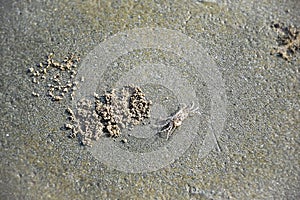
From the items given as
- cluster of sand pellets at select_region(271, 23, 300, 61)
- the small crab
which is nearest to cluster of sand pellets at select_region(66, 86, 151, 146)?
the small crab

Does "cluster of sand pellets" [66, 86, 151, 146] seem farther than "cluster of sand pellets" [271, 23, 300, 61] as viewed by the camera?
No

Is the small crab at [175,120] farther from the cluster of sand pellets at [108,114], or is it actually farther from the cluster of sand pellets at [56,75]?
the cluster of sand pellets at [56,75]

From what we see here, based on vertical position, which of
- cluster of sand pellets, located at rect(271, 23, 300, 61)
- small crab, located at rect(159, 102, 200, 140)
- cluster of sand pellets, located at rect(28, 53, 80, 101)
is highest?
cluster of sand pellets, located at rect(271, 23, 300, 61)

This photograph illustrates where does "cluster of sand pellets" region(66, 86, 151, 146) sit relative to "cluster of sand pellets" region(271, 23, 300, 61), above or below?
below

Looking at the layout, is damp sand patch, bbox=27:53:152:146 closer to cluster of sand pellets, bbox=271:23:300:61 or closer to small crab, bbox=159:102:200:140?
small crab, bbox=159:102:200:140

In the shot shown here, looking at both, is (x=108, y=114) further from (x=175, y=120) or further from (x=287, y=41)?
(x=287, y=41)

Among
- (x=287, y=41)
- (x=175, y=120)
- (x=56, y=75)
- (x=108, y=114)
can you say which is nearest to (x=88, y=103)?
(x=108, y=114)

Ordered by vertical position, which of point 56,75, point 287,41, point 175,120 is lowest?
point 175,120

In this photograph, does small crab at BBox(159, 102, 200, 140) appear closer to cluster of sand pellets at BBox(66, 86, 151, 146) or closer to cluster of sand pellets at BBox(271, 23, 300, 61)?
cluster of sand pellets at BBox(66, 86, 151, 146)

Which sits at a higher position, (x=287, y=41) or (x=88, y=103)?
(x=287, y=41)

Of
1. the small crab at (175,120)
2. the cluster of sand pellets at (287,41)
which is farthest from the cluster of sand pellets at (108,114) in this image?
the cluster of sand pellets at (287,41)
